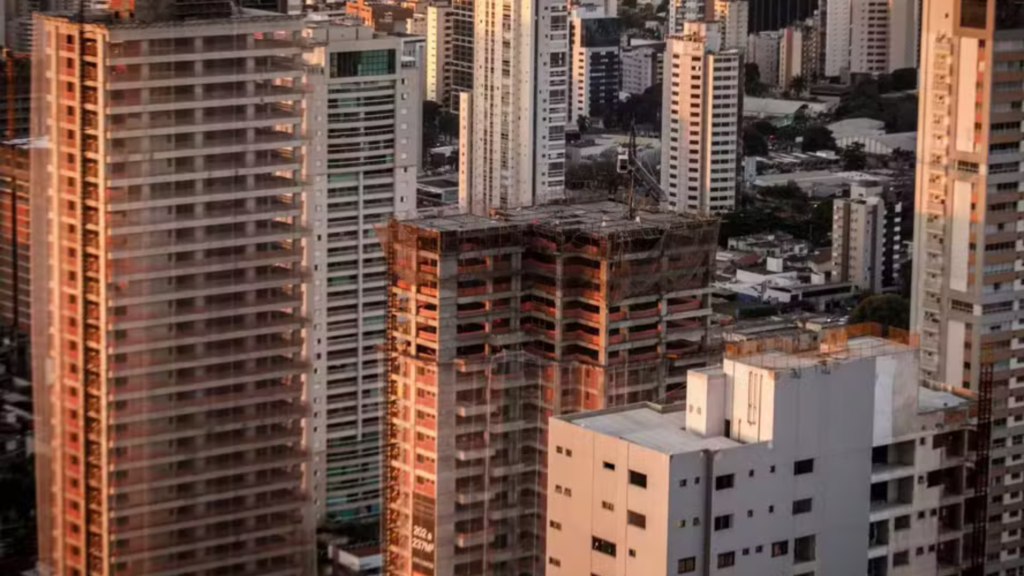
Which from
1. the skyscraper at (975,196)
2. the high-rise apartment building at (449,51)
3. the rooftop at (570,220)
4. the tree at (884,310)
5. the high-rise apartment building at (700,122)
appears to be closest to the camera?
the rooftop at (570,220)

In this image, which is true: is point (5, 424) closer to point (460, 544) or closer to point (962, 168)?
point (460, 544)

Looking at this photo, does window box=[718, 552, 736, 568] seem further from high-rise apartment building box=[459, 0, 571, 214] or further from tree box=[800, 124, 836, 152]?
tree box=[800, 124, 836, 152]

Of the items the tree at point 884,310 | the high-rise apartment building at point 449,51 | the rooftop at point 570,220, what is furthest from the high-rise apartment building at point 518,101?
the rooftop at point 570,220

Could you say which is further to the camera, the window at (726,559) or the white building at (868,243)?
the white building at (868,243)

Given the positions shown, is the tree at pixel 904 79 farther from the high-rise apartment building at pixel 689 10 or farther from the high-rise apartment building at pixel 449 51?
the high-rise apartment building at pixel 449 51

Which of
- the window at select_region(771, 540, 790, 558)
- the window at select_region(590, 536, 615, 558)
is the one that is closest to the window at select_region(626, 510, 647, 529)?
the window at select_region(590, 536, 615, 558)

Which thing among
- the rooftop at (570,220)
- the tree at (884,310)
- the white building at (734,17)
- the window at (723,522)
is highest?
the white building at (734,17)

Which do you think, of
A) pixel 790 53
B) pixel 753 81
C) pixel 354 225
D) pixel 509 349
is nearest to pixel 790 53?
pixel 790 53
